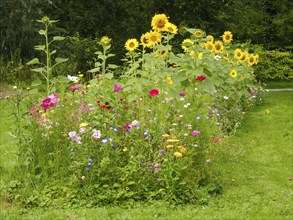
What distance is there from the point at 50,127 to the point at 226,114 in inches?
138

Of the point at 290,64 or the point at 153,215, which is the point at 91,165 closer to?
the point at 153,215

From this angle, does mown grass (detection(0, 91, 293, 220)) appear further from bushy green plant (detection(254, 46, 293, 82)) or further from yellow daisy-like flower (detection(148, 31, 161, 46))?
bushy green plant (detection(254, 46, 293, 82))

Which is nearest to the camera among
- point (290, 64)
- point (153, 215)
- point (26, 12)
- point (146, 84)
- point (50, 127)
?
point (153, 215)

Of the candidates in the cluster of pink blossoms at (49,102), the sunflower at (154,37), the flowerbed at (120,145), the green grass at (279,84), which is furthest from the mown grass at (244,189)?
the green grass at (279,84)

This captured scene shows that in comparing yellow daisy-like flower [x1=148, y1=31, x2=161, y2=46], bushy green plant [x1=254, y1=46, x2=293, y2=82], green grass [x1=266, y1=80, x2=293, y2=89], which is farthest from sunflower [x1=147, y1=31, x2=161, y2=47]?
bushy green plant [x1=254, y1=46, x2=293, y2=82]

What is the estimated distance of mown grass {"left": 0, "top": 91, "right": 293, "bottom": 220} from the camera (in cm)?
412

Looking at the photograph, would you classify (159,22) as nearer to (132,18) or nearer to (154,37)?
(154,37)

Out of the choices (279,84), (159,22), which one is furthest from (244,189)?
(279,84)

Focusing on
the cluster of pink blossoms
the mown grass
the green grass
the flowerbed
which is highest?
the cluster of pink blossoms

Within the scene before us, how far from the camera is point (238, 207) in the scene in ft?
14.4

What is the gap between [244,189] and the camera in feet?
15.9

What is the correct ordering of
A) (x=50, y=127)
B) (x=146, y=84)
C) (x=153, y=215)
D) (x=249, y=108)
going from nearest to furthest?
(x=153, y=215) < (x=50, y=127) < (x=146, y=84) < (x=249, y=108)

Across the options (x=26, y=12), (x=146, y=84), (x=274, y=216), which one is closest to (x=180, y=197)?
(x=274, y=216)

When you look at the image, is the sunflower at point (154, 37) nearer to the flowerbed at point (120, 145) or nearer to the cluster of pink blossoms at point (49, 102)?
the flowerbed at point (120, 145)
